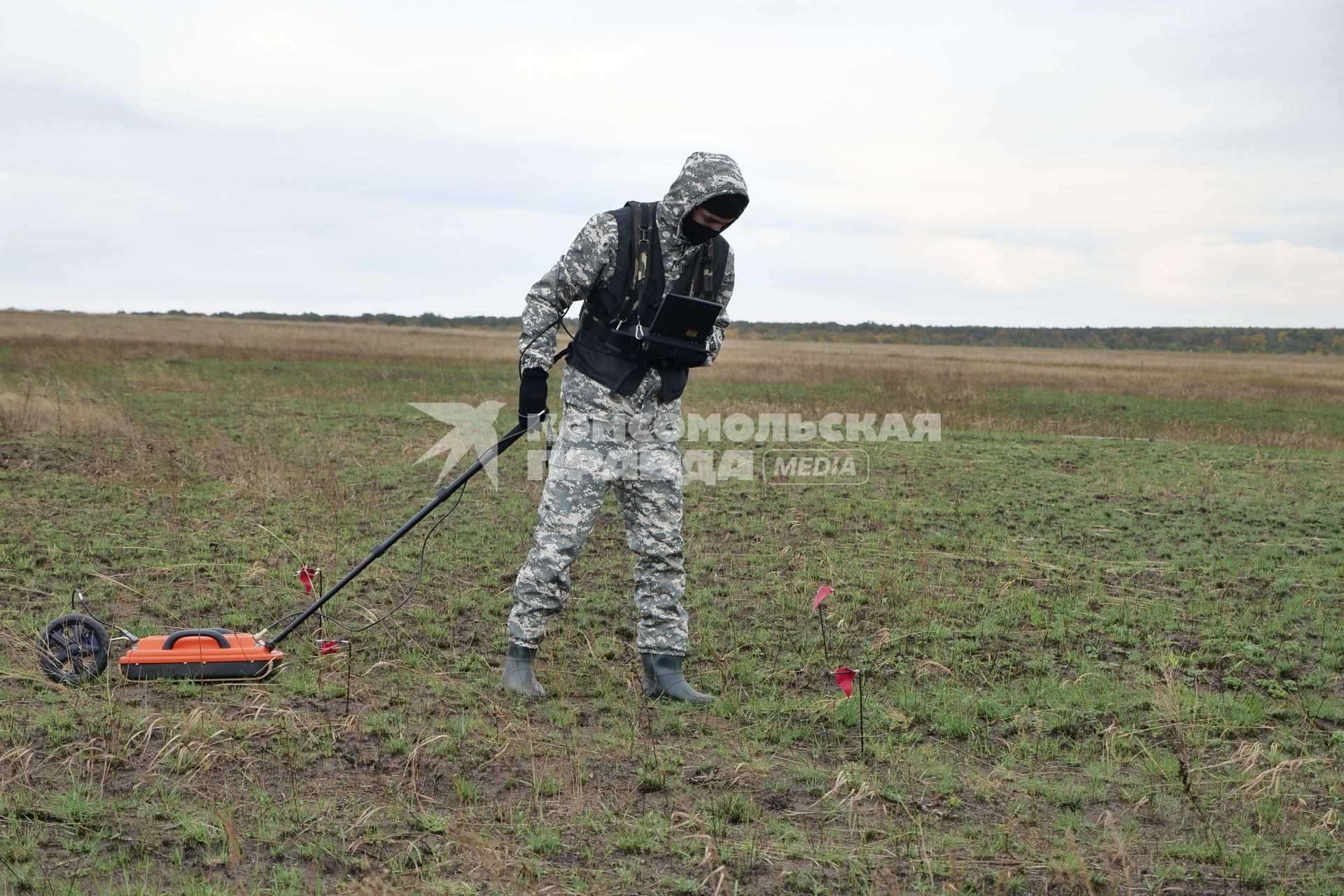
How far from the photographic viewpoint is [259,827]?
3.50 meters

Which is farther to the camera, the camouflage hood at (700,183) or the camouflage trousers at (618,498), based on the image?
the camouflage trousers at (618,498)

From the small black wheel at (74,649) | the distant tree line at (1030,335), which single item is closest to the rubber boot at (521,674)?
the small black wheel at (74,649)

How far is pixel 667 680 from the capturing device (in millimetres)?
5035

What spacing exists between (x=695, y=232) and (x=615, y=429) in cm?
100

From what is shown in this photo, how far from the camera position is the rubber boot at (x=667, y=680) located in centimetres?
501

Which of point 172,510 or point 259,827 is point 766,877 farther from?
point 172,510

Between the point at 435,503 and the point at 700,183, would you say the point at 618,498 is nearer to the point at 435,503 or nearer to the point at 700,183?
the point at 435,503

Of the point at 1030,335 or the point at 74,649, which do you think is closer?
the point at 74,649

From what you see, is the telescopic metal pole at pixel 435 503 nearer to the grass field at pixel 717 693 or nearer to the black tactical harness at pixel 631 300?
the grass field at pixel 717 693

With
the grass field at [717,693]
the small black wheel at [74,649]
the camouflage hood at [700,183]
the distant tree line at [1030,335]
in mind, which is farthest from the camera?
the distant tree line at [1030,335]

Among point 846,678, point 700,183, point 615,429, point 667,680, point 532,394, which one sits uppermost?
point 700,183

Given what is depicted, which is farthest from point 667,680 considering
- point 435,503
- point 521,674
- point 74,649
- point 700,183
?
point 74,649

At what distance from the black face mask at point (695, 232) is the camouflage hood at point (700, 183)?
30 mm

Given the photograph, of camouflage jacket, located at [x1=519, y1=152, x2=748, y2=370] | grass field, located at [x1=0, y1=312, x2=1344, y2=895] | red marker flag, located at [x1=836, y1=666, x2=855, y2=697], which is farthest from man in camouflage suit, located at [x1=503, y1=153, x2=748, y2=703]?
red marker flag, located at [x1=836, y1=666, x2=855, y2=697]
